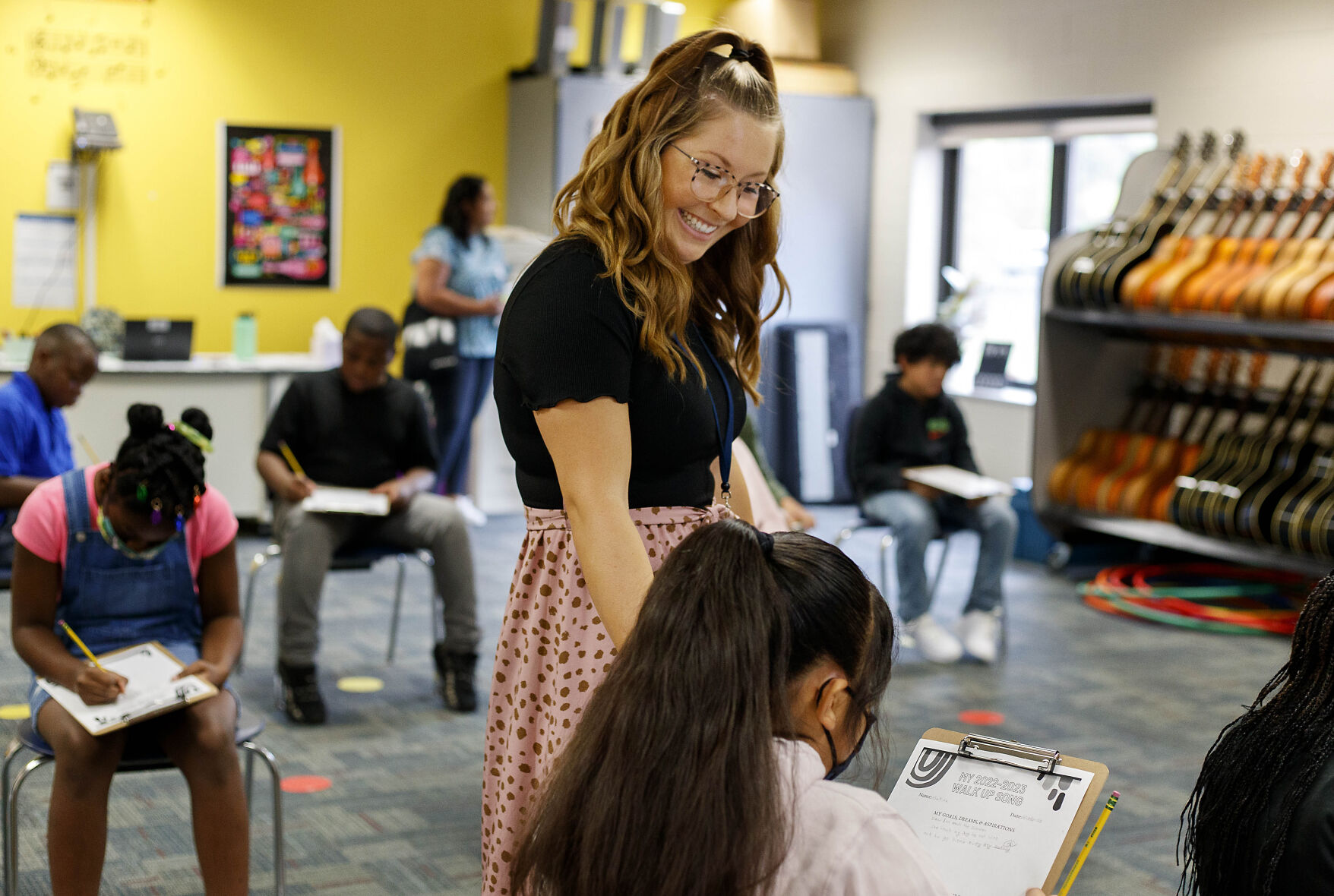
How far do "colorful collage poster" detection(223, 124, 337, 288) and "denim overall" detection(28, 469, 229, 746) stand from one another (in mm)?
4582

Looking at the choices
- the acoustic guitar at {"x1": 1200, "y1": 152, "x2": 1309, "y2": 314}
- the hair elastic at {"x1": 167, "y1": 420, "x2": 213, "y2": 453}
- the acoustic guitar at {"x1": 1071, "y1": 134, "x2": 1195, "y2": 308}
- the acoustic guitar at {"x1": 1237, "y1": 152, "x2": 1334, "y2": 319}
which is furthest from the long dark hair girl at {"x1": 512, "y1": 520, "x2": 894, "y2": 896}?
the acoustic guitar at {"x1": 1071, "y1": 134, "x2": 1195, "y2": 308}

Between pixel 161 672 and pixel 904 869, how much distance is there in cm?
167

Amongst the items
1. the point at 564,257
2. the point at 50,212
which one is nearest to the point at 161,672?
the point at 564,257

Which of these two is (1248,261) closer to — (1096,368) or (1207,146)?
(1207,146)

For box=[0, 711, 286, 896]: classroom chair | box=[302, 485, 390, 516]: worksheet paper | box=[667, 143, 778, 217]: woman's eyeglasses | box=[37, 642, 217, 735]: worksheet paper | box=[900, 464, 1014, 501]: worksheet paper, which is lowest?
box=[0, 711, 286, 896]: classroom chair

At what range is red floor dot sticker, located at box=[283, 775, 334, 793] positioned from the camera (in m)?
3.26

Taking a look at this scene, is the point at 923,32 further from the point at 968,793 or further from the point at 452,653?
the point at 968,793

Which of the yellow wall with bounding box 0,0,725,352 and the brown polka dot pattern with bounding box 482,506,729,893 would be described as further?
the yellow wall with bounding box 0,0,725,352

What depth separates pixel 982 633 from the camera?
453 centimetres

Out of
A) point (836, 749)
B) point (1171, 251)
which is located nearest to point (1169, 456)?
point (1171, 251)

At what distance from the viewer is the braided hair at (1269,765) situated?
1.42 metres

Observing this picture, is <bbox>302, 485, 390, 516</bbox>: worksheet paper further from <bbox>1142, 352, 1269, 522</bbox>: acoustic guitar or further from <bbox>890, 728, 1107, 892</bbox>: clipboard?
<bbox>1142, 352, 1269, 522</bbox>: acoustic guitar

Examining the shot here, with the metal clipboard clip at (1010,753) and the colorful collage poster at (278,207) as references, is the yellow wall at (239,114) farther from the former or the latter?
the metal clipboard clip at (1010,753)

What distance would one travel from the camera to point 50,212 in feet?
21.1
